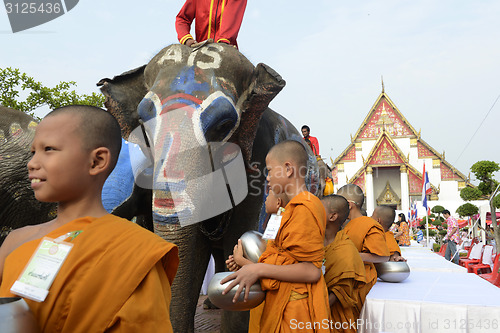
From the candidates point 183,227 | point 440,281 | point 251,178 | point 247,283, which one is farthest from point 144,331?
point 440,281

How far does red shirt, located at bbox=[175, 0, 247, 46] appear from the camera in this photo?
11.0 feet

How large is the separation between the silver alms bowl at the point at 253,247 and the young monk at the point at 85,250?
882mm

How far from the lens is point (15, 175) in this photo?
3.20 meters

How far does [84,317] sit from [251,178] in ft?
→ 7.05

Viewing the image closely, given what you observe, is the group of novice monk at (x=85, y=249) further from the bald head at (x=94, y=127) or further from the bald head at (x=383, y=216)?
the bald head at (x=383, y=216)

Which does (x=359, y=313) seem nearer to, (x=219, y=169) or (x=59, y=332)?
(x=219, y=169)

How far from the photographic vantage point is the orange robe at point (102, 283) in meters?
1.12

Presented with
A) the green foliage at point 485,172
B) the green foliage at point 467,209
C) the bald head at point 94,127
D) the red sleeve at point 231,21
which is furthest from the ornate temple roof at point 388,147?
the bald head at point 94,127

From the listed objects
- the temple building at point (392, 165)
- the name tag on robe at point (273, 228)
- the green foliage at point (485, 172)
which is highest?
the name tag on robe at point (273, 228)

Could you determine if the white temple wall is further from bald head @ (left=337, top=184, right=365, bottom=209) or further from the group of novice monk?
the group of novice monk

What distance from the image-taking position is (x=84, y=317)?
1.13m

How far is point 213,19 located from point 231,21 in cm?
20

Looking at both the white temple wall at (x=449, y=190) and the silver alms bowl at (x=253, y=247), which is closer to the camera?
the silver alms bowl at (x=253, y=247)

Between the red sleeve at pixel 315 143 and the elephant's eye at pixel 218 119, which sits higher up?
the elephant's eye at pixel 218 119
